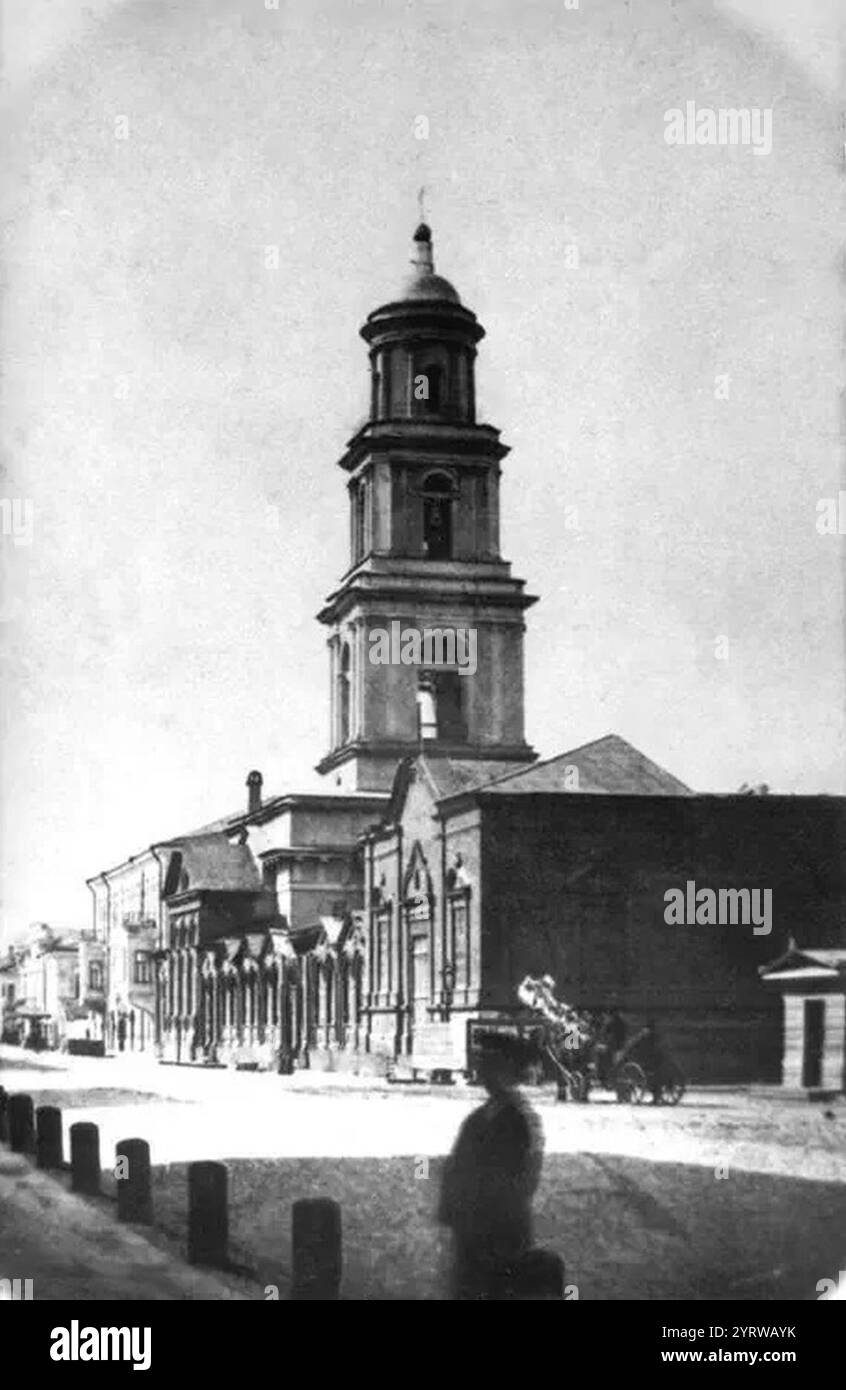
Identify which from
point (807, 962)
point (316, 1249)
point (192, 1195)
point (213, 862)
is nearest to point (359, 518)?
point (213, 862)

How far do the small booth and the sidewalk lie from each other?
17.8 ft

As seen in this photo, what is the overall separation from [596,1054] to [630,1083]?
74 cm

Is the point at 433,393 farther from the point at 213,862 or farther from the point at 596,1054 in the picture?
the point at 596,1054

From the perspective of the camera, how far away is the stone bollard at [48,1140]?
43.8ft

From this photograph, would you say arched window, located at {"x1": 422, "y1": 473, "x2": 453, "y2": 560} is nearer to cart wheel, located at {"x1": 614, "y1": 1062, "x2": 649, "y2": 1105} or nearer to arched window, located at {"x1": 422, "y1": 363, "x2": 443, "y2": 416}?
arched window, located at {"x1": 422, "y1": 363, "x2": 443, "y2": 416}

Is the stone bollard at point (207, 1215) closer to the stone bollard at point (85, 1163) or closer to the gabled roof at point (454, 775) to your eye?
the stone bollard at point (85, 1163)

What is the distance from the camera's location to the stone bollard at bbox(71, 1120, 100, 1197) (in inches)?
504

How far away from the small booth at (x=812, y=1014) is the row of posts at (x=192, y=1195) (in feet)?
17.3

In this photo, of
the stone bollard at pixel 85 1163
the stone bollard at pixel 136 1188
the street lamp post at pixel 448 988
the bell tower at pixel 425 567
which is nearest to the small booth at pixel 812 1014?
the bell tower at pixel 425 567

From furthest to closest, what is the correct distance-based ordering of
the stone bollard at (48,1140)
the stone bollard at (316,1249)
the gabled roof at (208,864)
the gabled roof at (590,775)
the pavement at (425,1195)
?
the gabled roof at (208,864) < the gabled roof at (590,775) < the stone bollard at (48,1140) < the pavement at (425,1195) < the stone bollard at (316,1249)

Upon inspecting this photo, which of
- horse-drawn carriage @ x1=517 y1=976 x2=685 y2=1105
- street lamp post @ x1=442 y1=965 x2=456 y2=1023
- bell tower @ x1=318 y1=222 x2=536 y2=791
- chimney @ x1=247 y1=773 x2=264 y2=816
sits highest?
bell tower @ x1=318 y1=222 x2=536 y2=791

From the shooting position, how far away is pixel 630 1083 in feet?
52.5

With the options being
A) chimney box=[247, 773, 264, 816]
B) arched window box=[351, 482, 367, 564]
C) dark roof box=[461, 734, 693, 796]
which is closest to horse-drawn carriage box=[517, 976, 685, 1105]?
dark roof box=[461, 734, 693, 796]

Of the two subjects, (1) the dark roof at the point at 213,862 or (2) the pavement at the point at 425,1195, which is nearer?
(2) the pavement at the point at 425,1195
